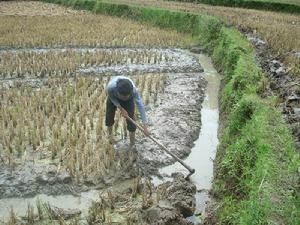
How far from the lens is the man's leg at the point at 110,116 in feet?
22.2

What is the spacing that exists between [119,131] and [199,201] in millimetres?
2287

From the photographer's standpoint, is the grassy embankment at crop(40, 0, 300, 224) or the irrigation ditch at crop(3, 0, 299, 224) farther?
the irrigation ditch at crop(3, 0, 299, 224)

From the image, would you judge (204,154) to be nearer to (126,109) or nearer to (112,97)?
(126,109)

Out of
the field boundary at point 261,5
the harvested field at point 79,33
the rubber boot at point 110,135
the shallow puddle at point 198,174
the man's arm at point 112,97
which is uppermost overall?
the man's arm at point 112,97

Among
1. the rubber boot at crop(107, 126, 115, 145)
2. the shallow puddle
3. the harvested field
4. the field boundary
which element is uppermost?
the field boundary

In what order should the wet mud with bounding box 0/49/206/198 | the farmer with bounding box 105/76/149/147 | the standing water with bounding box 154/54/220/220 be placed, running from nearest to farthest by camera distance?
1. the wet mud with bounding box 0/49/206/198
2. the farmer with bounding box 105/76/149/147
3. the standing water with bounding box 154/54/220/220

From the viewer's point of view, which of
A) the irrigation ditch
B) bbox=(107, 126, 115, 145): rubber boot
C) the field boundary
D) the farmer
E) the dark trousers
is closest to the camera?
the irrigation ditch

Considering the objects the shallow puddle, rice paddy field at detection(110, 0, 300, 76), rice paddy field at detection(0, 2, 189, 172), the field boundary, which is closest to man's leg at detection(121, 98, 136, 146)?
rice paddy field at detection(0, 2, 189, 172)

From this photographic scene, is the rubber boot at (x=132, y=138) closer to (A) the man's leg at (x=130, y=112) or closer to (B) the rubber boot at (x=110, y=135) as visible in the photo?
(A) the man's leg at (x=130, y=112)

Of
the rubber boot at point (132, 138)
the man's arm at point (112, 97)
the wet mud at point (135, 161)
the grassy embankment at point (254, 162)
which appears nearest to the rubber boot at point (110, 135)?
the wet mud at point (135, 161)

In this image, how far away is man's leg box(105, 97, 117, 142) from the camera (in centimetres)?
676

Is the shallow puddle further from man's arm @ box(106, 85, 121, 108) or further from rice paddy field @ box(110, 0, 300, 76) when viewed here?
rice paddy field @ box(110, 0, 300, 76)

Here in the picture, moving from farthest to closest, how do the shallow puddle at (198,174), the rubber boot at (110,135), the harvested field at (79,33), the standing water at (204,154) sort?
the harvested field at (79,33) → the rubber boot at (110,135) → the standing water at (204,154) → the shallow puddle at (198,174)

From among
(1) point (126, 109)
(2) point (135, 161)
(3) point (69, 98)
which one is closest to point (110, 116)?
(1) point (126, 109)
